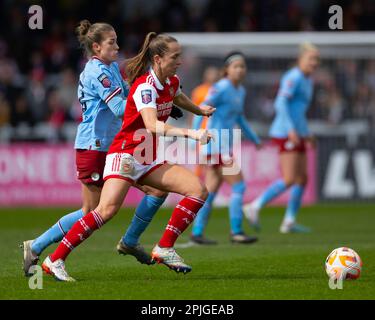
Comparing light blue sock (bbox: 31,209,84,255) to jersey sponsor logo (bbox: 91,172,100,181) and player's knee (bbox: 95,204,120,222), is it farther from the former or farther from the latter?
player's knee (bbox: 95,204,120,222)

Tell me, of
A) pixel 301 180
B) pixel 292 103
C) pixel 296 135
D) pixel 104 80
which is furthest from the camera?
pixel 292 103

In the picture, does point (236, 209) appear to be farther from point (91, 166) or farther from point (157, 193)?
point (91, 166)

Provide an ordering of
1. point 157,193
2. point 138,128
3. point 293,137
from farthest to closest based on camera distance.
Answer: point 293,137 → point 157,193 → point 138,128

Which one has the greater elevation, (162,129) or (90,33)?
(90,33)

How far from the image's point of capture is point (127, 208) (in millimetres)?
18219

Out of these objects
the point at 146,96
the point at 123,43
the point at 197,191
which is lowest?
the point at 197,191

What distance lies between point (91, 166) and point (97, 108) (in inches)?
19.8

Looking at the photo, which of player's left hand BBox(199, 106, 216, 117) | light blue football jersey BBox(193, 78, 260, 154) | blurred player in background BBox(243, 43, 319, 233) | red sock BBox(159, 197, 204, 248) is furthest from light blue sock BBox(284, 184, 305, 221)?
red sock BBox(159, 197, 204, 248)

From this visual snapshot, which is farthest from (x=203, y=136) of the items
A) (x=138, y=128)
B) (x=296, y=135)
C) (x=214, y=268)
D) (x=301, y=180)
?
(x=301, y=180)

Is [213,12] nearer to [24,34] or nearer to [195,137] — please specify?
[24,34]

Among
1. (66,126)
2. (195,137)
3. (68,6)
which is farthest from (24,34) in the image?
(195,137)

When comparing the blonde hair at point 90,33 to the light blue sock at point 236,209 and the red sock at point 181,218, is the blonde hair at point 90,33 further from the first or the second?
the light blue sock at point 236,209

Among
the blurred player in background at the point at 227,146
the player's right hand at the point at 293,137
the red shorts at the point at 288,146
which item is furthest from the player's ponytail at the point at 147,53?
the red shorts at the point at 288,146

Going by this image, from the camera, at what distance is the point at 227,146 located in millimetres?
12312
